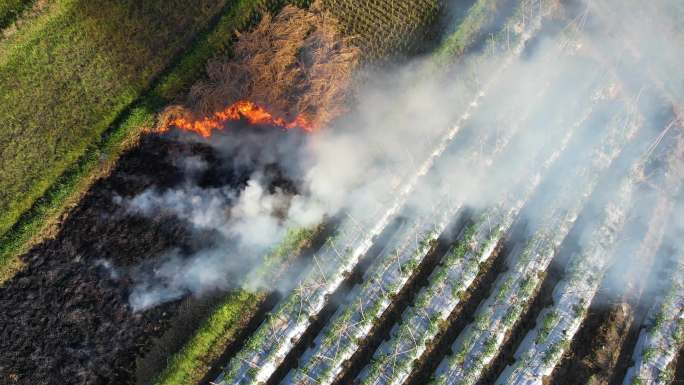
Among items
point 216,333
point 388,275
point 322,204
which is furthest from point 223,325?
point 388,275

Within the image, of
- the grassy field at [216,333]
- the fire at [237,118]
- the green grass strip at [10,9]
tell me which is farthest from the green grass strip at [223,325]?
the green grass strip at [10,9]

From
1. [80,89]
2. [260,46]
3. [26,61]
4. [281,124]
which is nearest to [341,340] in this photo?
[281,124]

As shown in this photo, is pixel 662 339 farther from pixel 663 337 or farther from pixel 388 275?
pixel 388 275

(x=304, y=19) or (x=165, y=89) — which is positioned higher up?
(x=304, y=19)

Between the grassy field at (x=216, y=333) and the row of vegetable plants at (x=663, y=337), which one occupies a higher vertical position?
the row of vegetable plants at (x=663, y=337)

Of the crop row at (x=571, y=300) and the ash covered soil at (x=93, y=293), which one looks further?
the crop row at (x=571, y=300)

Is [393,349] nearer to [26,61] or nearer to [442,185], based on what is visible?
[442,185]

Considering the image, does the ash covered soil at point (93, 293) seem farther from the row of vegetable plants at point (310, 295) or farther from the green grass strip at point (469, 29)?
the green grass strip at point (469, 29)
